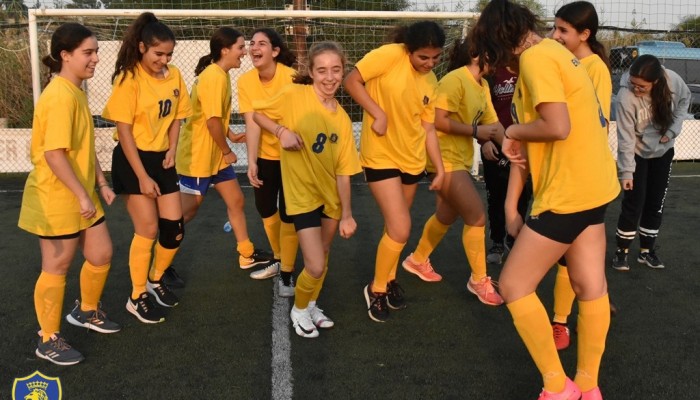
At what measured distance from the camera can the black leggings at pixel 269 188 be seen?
4824mm

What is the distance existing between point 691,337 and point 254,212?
507 cm

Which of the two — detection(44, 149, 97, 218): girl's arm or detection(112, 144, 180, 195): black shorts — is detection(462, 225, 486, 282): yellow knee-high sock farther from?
detection(44, 149, 97, 218): girl's arm

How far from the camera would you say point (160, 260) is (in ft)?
14.8

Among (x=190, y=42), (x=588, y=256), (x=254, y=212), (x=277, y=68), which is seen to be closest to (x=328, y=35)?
(x=190, y=42)

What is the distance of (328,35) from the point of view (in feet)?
34.6

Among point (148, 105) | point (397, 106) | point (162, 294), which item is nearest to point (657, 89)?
point (397, 106)

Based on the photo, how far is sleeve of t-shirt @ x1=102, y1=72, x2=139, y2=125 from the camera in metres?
3.86

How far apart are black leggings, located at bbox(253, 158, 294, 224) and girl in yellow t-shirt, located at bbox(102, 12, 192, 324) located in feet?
2.38

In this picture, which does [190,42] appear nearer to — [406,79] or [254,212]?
[254,212]

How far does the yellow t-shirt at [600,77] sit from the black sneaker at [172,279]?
3263mm

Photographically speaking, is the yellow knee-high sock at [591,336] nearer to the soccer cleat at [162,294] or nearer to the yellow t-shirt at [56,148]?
the yellow t-shirt at [56,148]

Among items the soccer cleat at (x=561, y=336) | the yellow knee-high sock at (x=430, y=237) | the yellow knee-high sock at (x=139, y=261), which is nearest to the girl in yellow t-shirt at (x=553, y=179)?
the soccer cleat at (x=561, y=336)

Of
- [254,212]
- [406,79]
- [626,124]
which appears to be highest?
[406,79]

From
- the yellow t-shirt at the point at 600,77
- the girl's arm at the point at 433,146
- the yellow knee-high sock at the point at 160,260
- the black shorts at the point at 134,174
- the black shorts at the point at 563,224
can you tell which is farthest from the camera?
the yellow knee-high sock at the point at 160,260
